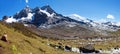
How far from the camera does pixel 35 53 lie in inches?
3177

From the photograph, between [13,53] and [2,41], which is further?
[2,41]

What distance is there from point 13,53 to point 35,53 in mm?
24295

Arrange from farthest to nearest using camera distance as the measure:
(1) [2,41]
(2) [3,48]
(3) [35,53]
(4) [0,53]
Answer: (3) [35,53] → (1) [2,41] → (2) [3,48] → (4) [0,53]

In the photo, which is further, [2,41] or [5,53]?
[2,41]

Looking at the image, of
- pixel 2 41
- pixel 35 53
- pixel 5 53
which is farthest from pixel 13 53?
pixel 35 53

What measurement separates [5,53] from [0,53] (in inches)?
55.6

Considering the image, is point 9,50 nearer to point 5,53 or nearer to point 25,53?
point 5,53

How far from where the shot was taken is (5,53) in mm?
55750

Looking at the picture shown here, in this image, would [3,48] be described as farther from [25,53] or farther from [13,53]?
[25,53]

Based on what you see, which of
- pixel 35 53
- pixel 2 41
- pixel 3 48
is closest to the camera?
pixel 3 48

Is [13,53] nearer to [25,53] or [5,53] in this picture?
[5,53]

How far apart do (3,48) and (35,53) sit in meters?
22.1

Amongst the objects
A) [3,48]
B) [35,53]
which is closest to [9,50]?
[3,48]

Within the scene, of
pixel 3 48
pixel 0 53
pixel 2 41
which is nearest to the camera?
pixel 0 53
